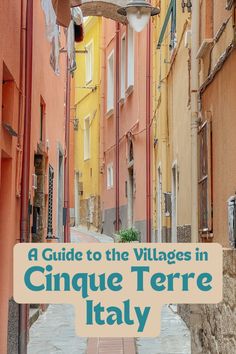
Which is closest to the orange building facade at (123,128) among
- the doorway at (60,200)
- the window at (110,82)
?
the window at (110,82)

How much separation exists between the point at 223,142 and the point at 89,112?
20167 mm

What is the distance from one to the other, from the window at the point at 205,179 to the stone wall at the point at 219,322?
973 millimetres

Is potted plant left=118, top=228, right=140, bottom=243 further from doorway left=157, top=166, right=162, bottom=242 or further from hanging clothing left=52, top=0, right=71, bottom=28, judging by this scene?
hanging clothing left=52, top=0, right=71, bottom=28

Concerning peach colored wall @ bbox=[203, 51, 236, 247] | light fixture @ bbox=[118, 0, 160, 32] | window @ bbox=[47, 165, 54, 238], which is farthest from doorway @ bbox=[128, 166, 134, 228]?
peach colored wall @ bbox=[203, 51, 236, 247]

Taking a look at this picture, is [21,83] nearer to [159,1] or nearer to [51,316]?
[51,316]

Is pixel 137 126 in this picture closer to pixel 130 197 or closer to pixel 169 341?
pixel 130 197

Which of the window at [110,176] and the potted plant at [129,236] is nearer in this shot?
the potted plant at [129,236]

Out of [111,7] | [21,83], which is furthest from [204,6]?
[111,7]

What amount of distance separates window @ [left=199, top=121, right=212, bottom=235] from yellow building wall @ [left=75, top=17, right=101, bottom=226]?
16.3 meters

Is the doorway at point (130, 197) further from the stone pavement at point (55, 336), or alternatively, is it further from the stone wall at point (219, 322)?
the stone wall at point (219, 322)

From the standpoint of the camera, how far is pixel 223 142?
725 cm

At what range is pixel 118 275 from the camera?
4418 mm

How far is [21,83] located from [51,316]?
4734 millimetres

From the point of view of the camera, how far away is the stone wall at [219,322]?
6043 millimetres
